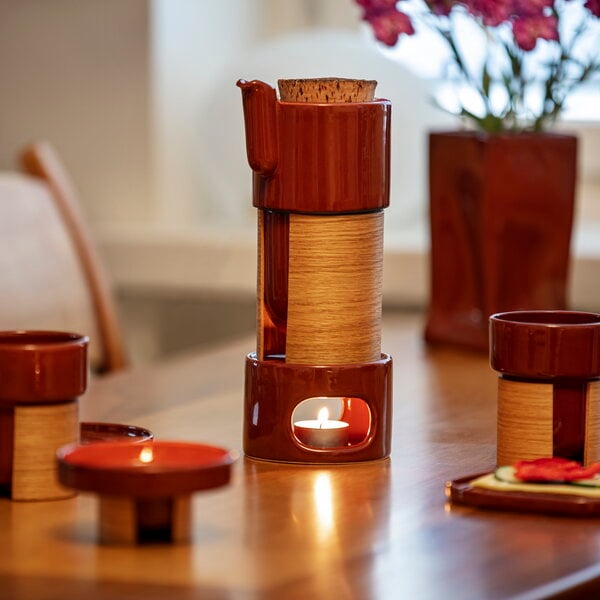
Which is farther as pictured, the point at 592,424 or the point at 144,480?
the point at 592,424

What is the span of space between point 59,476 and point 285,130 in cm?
Answer: 33

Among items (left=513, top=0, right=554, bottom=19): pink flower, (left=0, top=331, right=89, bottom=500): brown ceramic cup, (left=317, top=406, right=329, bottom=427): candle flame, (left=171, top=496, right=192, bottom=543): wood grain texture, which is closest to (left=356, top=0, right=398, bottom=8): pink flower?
(left=513, top=0, right=554, bottom=19): pink flower

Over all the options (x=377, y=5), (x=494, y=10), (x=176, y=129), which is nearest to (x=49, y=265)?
(x=176, y=129)

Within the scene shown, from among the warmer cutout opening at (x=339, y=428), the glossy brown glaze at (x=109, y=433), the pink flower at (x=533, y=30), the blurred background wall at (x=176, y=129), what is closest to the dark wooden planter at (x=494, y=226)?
the pink flower at (x=533, y=30)

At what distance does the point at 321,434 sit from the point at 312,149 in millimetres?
212

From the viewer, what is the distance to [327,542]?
0.78 meters

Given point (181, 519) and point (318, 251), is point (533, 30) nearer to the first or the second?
point (318, 251)

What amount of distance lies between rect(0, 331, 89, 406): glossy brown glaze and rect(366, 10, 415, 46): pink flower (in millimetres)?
771

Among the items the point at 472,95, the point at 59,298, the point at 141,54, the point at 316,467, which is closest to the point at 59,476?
the point at 316,467

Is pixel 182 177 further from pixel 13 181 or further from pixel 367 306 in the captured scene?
pixel 367 306

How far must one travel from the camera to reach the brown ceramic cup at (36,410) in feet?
2.79

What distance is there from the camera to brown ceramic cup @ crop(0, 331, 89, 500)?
0.85m

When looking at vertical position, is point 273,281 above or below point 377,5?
below

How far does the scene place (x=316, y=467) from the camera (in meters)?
0.98
